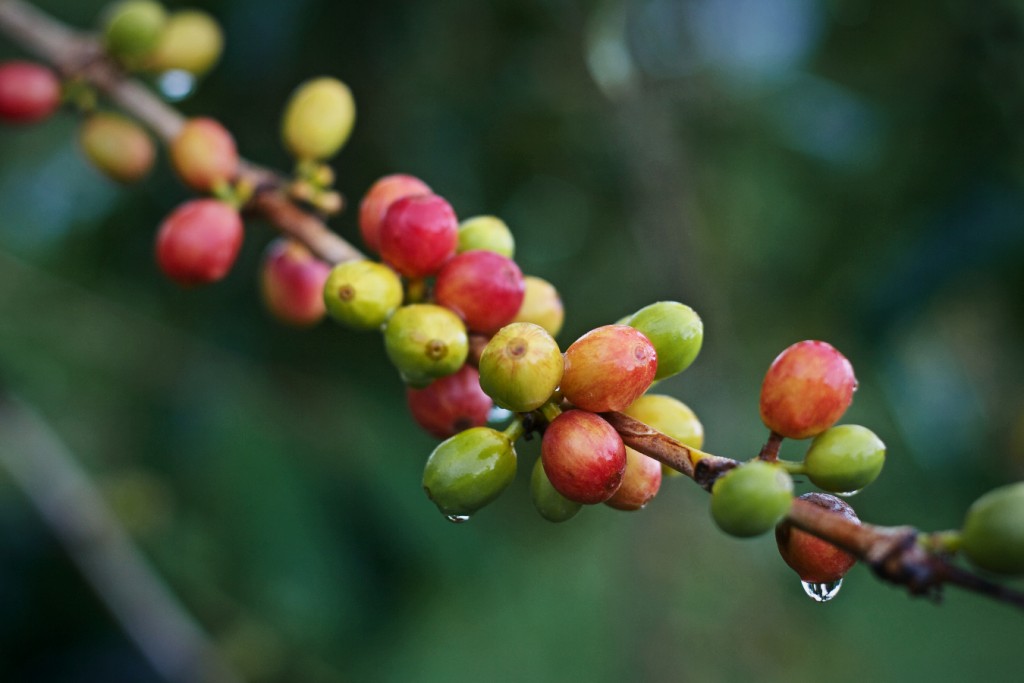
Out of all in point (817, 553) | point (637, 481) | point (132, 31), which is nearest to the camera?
point (817, 553)

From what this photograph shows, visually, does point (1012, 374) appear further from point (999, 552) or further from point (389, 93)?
point (999, 552)

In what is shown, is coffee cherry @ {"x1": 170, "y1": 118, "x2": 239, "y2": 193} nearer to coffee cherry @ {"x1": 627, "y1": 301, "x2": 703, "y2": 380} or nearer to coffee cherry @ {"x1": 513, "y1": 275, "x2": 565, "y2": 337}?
coffee cherry @ {"x1": 513, "y1": 275, "x2": 565, "y2": 337}

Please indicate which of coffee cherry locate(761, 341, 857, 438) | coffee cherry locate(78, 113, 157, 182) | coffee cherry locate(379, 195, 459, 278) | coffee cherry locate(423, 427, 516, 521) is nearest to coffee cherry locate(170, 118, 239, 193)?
coffee cherry locate(78, 113, 157, 182)

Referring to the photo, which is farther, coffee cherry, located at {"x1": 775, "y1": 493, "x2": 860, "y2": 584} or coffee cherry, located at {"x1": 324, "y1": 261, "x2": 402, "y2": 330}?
coffee cherry, located at {"x1": 324, "y1": 261, "x2": 402, "y2": 330}

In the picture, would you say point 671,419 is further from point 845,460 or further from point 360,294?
point 360,294

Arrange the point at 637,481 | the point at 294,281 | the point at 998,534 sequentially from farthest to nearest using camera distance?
the point at 294,281 → the point at 637,481 → the point at 998,534

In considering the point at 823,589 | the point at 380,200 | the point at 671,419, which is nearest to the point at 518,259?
the point at 380,200
